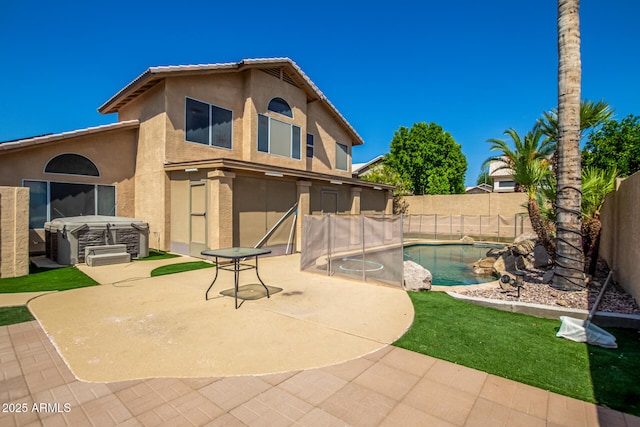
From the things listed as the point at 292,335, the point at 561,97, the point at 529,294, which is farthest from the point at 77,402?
the point at 561,97

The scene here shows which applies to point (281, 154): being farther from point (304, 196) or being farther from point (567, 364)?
point (567, 364)

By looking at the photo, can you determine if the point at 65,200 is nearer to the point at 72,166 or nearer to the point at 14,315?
the point at 72,166

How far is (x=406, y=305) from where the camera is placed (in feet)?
22.0

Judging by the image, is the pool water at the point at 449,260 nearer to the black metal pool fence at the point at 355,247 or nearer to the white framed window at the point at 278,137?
the black metal pool fence at the point at 355,247

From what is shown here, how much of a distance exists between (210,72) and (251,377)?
13440 millimetres

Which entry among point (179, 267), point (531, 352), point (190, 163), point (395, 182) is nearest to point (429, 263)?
point (179, 267)

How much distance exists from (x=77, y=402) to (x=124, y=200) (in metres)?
12.7

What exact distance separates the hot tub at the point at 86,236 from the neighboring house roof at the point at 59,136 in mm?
2670

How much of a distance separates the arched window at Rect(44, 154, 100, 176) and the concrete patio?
808cm

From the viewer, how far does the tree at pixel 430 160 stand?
34500 millimetres

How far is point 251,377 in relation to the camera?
12.4 feet

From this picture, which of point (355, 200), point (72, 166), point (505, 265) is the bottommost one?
point (505, 265)

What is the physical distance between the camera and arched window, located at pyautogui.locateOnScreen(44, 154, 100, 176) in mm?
12076

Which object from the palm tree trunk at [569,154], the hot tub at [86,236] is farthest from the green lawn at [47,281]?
the palm tree trunk at [569,154]
